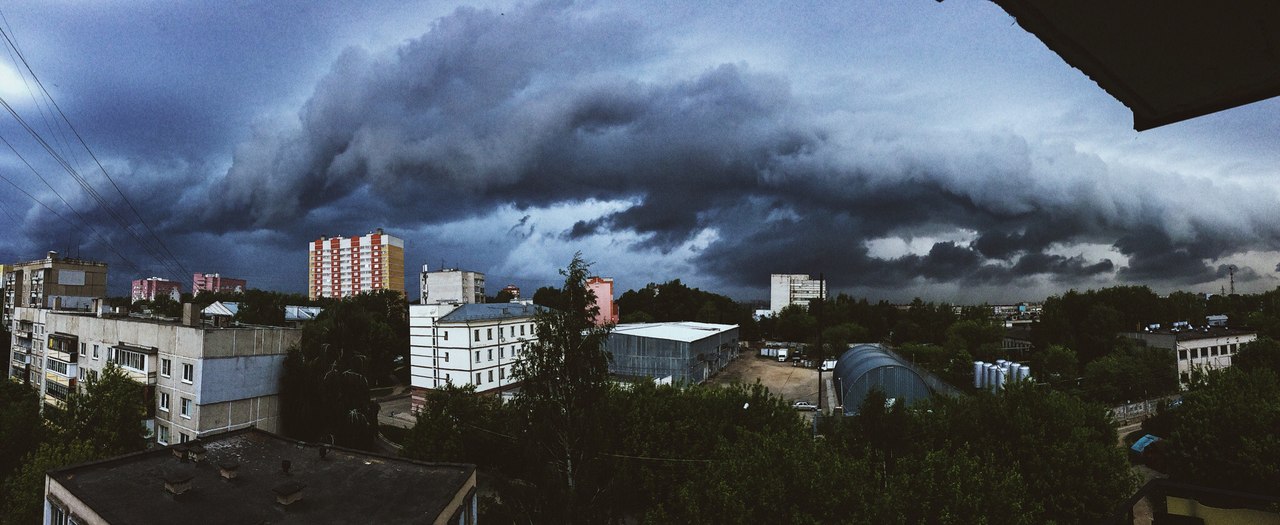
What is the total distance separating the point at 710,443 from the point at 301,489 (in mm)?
13378

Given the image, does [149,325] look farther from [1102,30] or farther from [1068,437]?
[1068,437]

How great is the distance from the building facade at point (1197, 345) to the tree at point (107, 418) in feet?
208

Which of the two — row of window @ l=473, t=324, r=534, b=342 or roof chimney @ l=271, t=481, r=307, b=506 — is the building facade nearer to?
row of window @ l=473, t=324, r=534, b=342

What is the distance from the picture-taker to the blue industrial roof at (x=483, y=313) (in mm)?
41125

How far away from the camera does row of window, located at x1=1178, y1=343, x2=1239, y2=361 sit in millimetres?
41750

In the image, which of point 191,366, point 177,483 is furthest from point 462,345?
point 177,483

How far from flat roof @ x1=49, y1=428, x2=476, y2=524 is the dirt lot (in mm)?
27454

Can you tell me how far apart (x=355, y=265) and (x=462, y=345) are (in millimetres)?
75506

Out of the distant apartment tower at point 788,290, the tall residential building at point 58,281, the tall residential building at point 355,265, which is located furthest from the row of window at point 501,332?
the distant apartment tower at point 788,290

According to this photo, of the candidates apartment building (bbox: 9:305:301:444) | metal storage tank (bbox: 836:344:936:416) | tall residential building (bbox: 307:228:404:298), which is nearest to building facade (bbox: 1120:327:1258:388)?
metal storage tank (bbox: 836:344:936:416)

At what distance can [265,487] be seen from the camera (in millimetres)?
13602

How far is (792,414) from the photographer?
21094mm

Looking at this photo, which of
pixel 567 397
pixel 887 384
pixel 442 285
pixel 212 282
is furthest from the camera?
pixel 212 282

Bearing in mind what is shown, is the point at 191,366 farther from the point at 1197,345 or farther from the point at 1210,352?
the point at 1210,352
